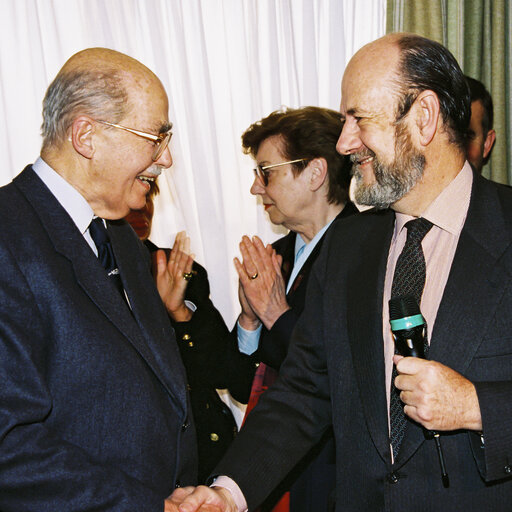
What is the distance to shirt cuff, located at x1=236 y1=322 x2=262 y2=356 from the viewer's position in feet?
9.07

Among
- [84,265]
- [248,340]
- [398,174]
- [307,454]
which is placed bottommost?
[307,454]

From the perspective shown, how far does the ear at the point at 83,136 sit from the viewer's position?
1642 millimetres

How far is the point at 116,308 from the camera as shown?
1547mm

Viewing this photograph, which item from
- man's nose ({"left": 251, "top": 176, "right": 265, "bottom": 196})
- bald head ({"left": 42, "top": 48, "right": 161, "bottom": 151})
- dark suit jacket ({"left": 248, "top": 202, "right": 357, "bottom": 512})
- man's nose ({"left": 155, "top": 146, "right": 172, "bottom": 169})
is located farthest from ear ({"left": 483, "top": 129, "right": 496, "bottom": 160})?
bald head ({"left": 42, "top": 48, "right": 161, "bottom": 151})

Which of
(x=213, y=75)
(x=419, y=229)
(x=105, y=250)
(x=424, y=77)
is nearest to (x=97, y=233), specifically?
(x=105, y=250)

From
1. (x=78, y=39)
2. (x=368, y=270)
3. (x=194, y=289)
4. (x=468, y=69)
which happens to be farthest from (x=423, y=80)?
(x=78, y=39)

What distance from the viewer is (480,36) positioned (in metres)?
3.32

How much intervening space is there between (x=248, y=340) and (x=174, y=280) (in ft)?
1.39

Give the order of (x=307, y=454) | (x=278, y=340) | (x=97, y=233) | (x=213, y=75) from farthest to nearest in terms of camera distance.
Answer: (x=213, y=75)
(x=278, y=340)
(x=307, y=454)
(x=97, y=233)

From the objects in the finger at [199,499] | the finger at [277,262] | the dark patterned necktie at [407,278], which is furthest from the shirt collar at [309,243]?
the finger at [199,499]

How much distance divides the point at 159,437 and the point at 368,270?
70cm

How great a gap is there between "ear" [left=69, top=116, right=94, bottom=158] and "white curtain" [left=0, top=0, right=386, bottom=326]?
1773 millimetres

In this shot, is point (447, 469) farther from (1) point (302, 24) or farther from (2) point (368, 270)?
(1) point (302, 24)

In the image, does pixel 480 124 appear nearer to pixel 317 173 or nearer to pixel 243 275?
pixel 317 173
